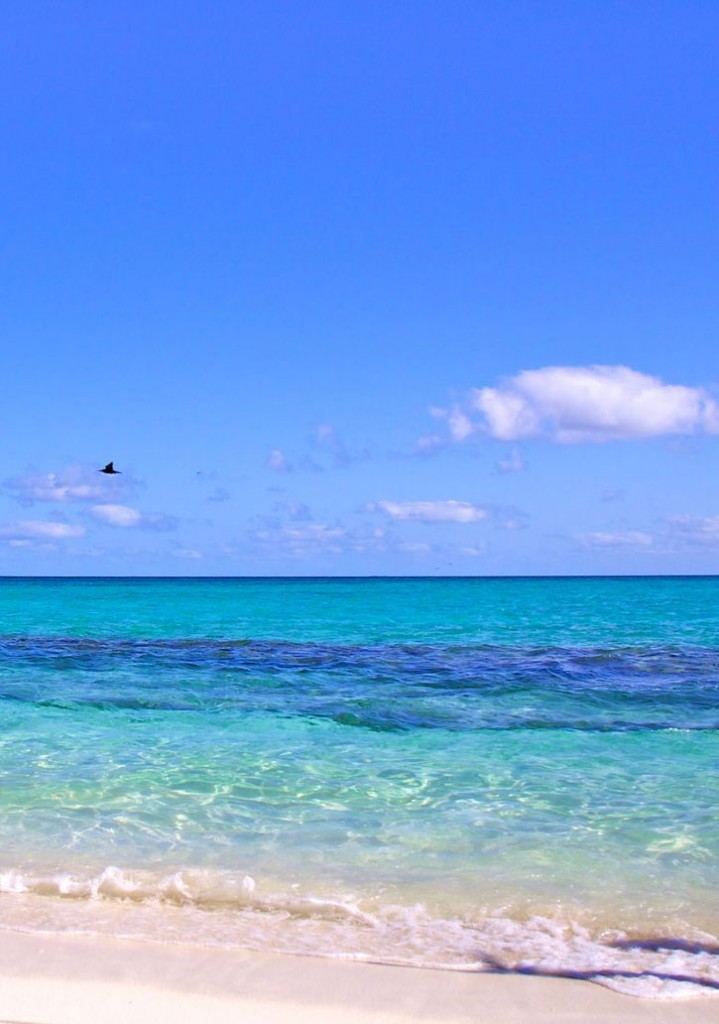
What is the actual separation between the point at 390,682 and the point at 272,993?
42.9 ft

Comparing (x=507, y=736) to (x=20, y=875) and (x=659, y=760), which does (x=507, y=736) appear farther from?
(x=20, y=875)

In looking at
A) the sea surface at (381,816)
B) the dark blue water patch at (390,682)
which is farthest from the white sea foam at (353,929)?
the dark blue water patch at (390,682)

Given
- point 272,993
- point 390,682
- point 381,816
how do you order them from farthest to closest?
point 390,682, point 381,816, point 272,993

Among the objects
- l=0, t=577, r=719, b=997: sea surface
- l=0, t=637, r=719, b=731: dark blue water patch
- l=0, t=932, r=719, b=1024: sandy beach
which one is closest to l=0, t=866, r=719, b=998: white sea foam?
l=0, t=577, r=719, b=997: sea surface

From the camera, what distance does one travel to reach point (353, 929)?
19.8 ft

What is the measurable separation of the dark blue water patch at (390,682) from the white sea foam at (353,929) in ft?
21.9

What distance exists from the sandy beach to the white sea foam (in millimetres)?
210

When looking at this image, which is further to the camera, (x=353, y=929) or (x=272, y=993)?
(x=353, y=929)

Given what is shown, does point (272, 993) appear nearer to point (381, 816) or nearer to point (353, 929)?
point (353, 929)

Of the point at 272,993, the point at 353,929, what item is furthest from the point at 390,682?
the point at 272,993

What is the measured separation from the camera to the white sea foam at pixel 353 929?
5445 mm

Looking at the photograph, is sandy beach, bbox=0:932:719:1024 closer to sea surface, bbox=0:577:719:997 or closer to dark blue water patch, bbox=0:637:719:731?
sea surface, bbox=0:577:719:997

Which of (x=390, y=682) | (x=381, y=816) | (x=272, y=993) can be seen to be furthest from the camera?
(x=390, y=682)

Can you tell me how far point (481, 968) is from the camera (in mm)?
5406
